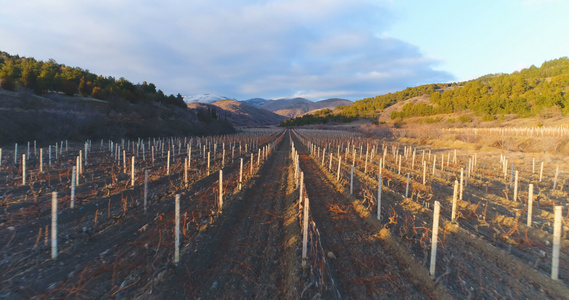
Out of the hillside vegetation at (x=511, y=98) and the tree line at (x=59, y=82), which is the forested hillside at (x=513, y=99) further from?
Result: the tree line at (x=59, y=82)

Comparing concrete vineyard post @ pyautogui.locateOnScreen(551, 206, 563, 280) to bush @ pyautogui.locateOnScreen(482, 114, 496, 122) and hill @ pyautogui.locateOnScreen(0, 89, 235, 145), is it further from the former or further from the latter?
bush @ pyautogui.locateOnScreen(482, 114, 496, 122)

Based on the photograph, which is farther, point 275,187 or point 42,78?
point 42,78

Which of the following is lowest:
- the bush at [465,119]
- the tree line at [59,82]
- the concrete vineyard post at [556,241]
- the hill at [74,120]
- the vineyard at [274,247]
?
the vineyard at [274,247]

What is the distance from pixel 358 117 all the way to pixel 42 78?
8276 cm

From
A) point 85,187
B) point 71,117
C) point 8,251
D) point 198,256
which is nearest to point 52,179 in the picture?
point 85,187

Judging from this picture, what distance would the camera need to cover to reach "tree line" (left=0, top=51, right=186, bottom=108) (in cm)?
3105

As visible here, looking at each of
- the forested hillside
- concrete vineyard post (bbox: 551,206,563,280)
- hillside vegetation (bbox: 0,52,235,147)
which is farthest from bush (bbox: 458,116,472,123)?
concrete vineyard post (bbox: 551,206,563,280)

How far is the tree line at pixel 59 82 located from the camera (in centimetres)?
3105

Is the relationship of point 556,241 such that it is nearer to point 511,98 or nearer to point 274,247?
point 274,247

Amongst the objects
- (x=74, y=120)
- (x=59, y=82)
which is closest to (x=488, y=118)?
(x=74, y=120)

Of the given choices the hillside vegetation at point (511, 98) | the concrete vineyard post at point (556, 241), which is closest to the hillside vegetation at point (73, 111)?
the concrete vineyard post at point (556, 241)

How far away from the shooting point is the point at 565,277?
385cm

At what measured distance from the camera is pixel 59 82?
3525 cm

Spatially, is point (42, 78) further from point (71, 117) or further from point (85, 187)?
point (85, 187)
